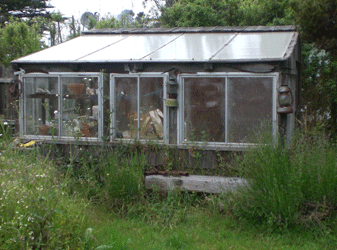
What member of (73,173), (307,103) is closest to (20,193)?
(73,173)

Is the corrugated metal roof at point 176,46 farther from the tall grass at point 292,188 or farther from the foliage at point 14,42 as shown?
the foliage at point 14,42

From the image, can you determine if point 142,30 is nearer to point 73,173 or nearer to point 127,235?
point 73,173

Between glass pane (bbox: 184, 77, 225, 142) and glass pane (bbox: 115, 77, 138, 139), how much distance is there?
90cm

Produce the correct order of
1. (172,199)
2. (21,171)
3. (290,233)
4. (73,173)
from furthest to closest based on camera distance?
(73,173) < (172,199) < (290,233) < (21,171)

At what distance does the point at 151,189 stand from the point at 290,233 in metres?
2.29

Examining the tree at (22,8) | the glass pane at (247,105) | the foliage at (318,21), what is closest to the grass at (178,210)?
the glass pane at (247,105)

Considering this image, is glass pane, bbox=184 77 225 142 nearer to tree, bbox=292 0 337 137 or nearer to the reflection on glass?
the reflection on glass

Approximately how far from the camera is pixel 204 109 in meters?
6.73

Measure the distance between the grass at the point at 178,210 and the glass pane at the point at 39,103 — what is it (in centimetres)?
142

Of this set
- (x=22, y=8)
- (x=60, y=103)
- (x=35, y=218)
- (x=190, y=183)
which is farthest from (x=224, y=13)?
(x=22, y=8)

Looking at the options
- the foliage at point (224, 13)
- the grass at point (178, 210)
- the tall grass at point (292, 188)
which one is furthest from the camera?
the foliage at point (224, 13)

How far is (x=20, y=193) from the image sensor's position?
415 centimetres

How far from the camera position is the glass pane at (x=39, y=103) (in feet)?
24.1

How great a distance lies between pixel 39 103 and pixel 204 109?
3.09 m
